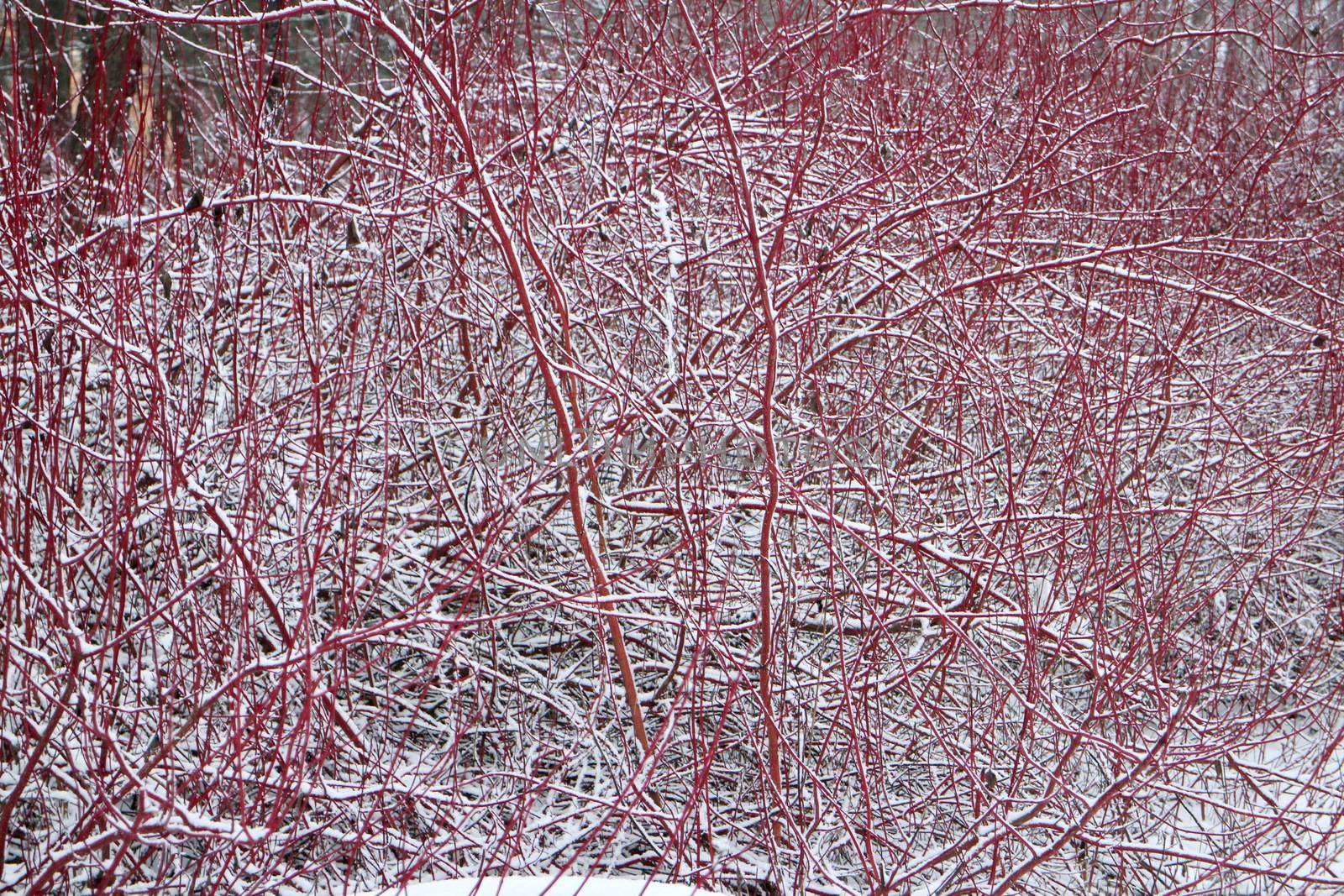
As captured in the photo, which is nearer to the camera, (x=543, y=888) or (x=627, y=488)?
(x=543, y=888)

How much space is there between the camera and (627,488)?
14.6 feet

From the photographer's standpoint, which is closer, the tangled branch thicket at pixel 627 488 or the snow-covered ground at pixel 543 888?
the snow-covered ground at pixel 543 888

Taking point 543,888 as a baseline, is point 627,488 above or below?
below

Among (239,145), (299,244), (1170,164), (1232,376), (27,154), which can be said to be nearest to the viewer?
(27,154)

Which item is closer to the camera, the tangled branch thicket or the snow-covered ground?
the snow-covered ground

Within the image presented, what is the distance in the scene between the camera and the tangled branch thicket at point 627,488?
2.93m

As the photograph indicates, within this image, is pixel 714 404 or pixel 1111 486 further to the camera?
pixel 714 404

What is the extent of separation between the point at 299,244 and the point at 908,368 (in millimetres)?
2448

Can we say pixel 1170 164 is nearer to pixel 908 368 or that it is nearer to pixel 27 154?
pixel 908 368

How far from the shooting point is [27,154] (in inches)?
119

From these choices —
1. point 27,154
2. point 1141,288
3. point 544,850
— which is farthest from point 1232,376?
point 27,154

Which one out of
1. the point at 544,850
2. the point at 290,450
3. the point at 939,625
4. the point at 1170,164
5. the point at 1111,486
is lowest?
the point at 544,850

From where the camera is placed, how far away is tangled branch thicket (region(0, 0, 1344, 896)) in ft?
9.61

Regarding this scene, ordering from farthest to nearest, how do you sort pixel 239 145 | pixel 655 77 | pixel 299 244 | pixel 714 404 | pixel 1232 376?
pixel 1232 376, pixel 655 77, pixel 299 244, pixel 714 404, pixel 239 145
